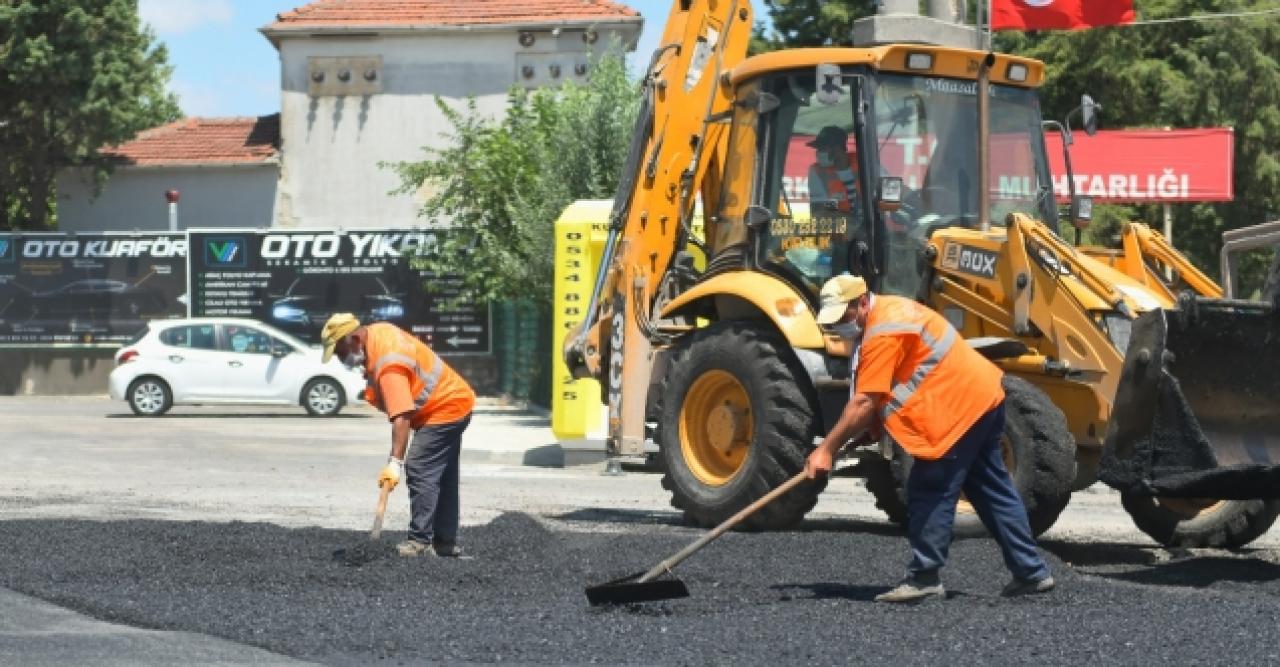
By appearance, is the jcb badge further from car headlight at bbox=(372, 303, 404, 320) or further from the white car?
car headlight at bbox=(372, 303, 404, 320)

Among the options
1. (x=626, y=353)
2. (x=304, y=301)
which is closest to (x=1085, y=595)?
(x=626, y=353)

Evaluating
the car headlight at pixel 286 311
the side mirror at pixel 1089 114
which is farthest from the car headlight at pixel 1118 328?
the car headlight at pixel 286 311

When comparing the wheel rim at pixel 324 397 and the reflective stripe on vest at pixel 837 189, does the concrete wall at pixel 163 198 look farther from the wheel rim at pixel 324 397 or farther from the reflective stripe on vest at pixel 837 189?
the reflective stripe on vest at pixel 837 189

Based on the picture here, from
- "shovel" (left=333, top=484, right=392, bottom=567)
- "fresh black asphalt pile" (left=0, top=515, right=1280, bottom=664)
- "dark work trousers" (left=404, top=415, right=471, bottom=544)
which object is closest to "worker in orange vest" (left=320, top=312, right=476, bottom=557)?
"dark work trousers" (left=404, top=415, right=471, bottom=544)

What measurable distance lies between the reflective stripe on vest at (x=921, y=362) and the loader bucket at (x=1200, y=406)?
1.66 meters

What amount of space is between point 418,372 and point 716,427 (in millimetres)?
2558

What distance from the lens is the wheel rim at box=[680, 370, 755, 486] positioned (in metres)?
12.8

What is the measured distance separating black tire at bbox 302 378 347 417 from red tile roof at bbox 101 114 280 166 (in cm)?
1292

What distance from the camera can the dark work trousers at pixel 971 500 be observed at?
930 cm

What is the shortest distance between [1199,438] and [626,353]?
468 centimetres

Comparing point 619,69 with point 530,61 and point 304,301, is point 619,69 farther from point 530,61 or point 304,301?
point 530,61

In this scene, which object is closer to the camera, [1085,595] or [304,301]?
[1085,595]

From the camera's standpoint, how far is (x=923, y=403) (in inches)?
365

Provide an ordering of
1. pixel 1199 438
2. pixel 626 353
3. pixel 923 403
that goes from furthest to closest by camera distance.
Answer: pixel 626 353, pixel 1199 438, pixel 923 403
